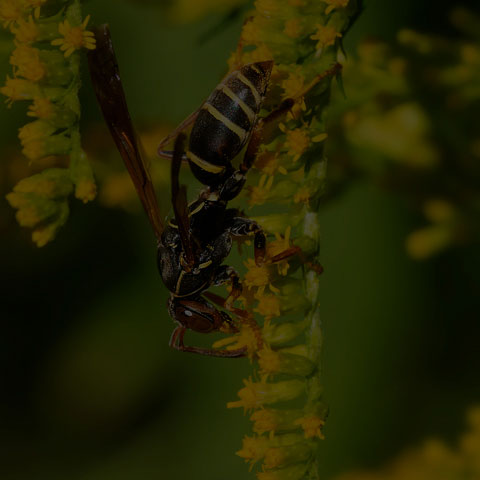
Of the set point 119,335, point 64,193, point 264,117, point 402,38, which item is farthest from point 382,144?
point 119,335

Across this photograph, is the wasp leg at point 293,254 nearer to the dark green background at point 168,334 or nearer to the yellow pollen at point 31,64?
the yellow pollen at point 31,64

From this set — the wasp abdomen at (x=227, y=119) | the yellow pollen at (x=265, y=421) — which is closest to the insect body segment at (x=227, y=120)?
the wasp abdomen at (x=227, y=119)

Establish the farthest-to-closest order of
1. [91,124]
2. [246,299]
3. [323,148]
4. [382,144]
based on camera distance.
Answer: [91,124] < [382,144] < [246,299] < [323,148]

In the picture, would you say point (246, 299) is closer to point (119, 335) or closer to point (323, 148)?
point (323, 148)

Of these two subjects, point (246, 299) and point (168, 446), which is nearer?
point (246, 299)

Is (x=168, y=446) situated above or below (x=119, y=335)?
below

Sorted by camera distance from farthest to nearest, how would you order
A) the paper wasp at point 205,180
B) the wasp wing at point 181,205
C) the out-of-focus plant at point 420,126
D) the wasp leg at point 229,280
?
the out-of-focus plant at point 420,126
the wasp leg at point 229,280
the paper wasp at point 205,180
the wasp wing at point 181,205
